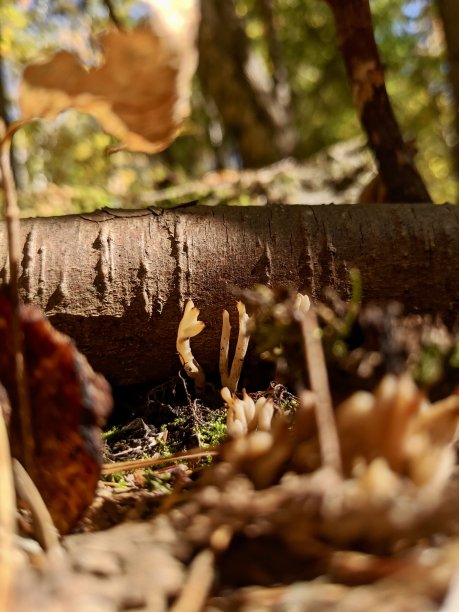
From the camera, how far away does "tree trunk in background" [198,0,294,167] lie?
511cm

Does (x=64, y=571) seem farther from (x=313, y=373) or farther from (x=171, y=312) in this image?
(x=171, y=312)

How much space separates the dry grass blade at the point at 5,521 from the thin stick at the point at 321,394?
303 mm

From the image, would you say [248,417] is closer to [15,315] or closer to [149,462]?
[149,462]

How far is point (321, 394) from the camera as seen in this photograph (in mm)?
608

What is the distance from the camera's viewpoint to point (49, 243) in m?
1.19

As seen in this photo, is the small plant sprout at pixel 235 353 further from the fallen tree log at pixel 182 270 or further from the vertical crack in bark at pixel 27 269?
the vertical crack in bark at pixel 27 269

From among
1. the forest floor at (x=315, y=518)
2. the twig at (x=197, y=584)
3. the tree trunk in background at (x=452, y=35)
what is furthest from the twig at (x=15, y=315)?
the tree trunk in background at (x=452, y=35)

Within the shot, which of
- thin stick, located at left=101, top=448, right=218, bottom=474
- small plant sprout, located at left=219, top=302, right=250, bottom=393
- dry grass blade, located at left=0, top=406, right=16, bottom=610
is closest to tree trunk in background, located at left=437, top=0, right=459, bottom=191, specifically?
small plant sprout, located at left=219, top=302, right=250, bottom=393

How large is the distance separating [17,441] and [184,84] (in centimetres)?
47

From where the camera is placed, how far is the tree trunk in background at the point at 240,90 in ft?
16.8

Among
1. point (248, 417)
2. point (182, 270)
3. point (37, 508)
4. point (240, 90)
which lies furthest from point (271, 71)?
point (37, 508)

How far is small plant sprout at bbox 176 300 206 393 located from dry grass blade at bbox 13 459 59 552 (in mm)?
480

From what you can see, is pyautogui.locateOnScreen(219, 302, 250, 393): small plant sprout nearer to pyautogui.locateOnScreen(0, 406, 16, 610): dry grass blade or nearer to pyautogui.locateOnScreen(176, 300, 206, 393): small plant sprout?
pyautogui.locateOnScreen(176, 300, 206, 393): small plant sprout

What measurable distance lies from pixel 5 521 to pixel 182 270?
72 cm
